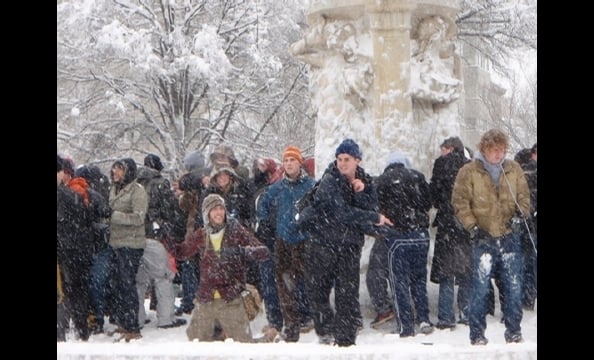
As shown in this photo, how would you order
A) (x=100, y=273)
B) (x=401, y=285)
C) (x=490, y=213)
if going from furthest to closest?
(x=100, y=273) → (x=401, y=285) → (x=490, y=213)

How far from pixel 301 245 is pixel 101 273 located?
1.85 m

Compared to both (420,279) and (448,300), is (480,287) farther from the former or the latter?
(448,300)

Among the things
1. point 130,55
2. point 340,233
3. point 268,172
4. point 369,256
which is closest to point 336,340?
point 340,233

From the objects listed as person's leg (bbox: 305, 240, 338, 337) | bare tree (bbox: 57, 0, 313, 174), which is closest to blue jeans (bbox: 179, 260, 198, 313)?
person's leg (bbox: 305, 240, 338, 337)

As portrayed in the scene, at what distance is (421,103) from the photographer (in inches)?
494

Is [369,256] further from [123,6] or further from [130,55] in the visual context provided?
[123,6]

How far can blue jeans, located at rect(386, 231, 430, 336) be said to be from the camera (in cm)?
1066

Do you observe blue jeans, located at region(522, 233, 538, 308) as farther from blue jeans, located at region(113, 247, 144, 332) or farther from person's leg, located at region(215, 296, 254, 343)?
blue jeans, located at region(113, 247, 144, 332)

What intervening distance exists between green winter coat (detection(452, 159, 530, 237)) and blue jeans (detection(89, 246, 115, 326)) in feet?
10.6

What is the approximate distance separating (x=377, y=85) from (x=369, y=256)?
178cm

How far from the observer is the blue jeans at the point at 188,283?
1181 centimetres

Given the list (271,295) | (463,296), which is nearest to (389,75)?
(463,296)

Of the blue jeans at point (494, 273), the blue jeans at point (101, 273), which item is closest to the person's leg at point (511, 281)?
the blue jeans at point (494, 273)

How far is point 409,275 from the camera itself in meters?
10.8
